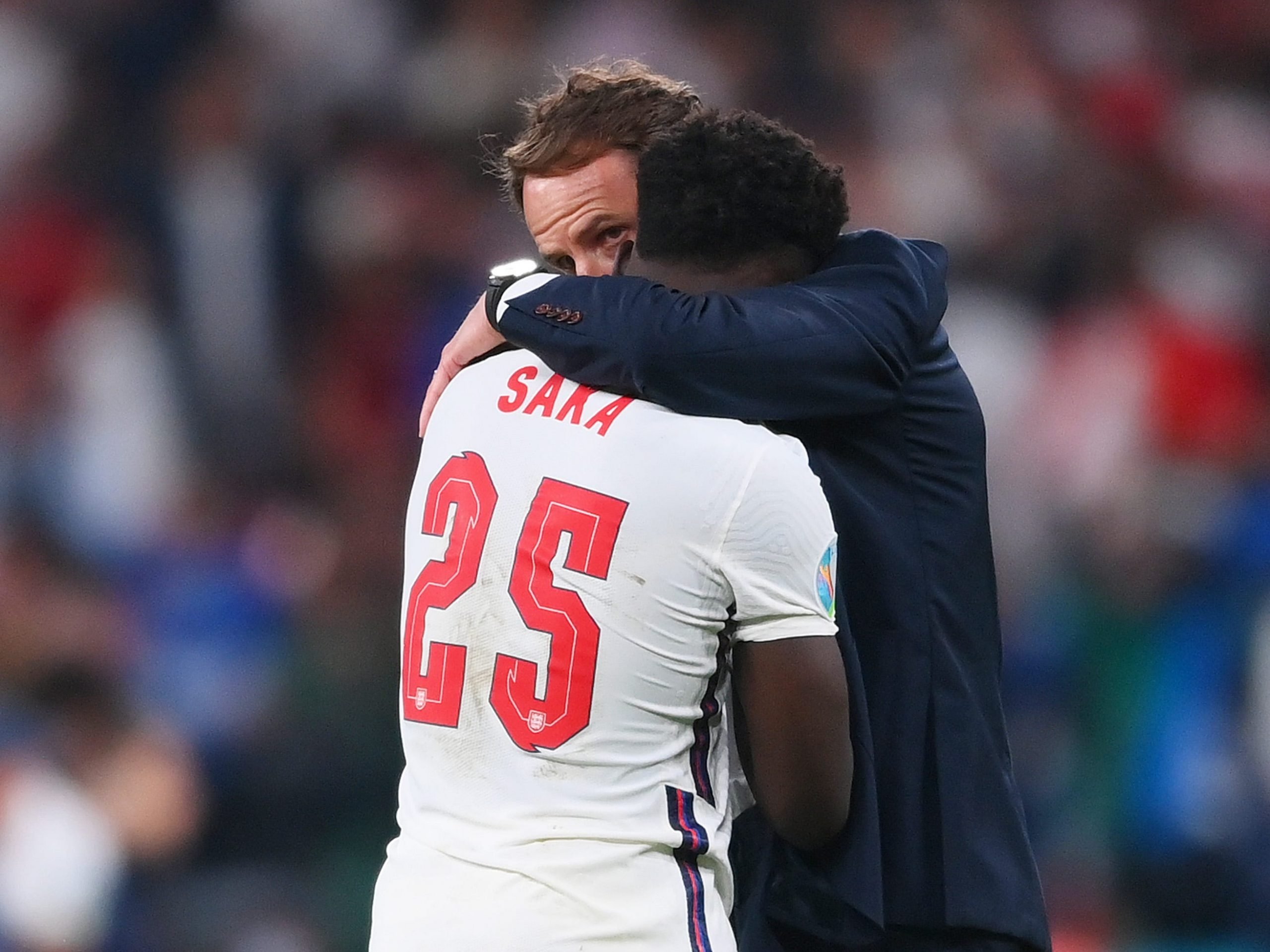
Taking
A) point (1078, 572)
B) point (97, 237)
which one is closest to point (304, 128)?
point (97, 237)

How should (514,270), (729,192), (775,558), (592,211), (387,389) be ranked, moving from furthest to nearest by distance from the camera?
1. (387,389)
2. (592,211)
3. (514,270)
4. (729,192)
5. (775,558)

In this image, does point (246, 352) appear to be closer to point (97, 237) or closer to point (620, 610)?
point (97, 237)

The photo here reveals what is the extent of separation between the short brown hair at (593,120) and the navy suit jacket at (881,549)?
379 millimetres

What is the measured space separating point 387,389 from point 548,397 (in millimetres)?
3636

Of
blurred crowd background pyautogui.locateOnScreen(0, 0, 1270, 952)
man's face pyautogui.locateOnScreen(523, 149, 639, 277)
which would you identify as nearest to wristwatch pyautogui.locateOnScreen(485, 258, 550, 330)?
man's face pyautogui.locateOnScreen(523, 149, 639, 277)

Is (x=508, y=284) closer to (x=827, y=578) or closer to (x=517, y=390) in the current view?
(x=517, y=390)

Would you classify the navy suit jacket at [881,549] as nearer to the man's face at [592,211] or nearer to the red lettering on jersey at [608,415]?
the red lettering on jersey at [608,415]

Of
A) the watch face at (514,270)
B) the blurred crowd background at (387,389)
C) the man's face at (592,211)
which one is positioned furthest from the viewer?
the blurred crowd background at (387,389)

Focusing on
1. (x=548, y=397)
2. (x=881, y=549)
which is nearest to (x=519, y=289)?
(x=548, y=397)

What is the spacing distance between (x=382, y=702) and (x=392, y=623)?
23 centimetres

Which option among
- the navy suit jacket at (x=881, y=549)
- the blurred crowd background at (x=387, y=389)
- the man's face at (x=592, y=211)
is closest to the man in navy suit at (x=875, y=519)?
the navy suit jacket at (x=881, y=549)

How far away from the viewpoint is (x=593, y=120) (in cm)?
226

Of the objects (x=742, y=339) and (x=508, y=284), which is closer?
(x=742, y=339)

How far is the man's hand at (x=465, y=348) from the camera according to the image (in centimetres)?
205
